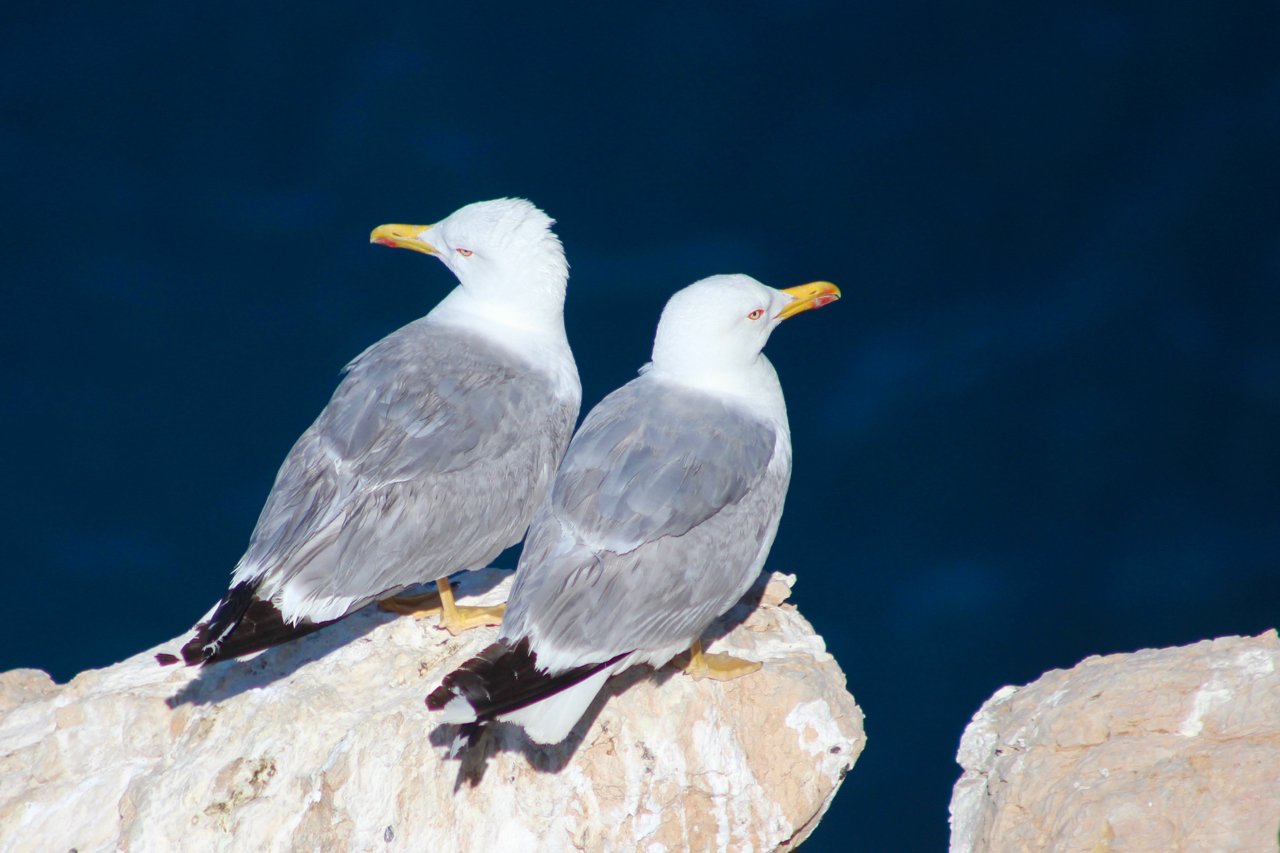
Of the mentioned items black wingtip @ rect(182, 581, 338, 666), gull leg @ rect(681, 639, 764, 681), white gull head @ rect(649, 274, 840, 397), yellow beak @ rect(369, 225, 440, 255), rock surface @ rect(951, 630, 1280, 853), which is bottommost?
rock surface @ rect(951, 630, 1280, 853)

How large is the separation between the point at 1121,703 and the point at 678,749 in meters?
1.76

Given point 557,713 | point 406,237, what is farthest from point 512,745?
point 406,237

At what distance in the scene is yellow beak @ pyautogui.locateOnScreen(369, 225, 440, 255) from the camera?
19.2 feet

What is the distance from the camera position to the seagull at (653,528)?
4.04m

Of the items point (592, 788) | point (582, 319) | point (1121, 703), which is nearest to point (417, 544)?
point (592, 788)

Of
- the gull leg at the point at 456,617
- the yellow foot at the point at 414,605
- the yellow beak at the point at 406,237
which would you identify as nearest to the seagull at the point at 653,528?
the gull leg at the point at 456,617

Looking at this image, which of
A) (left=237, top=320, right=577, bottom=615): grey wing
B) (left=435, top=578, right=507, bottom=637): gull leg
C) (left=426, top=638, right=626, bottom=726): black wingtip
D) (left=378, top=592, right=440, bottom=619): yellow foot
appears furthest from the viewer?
(left=378, top=592, right=440, bottom=619): yellow foot

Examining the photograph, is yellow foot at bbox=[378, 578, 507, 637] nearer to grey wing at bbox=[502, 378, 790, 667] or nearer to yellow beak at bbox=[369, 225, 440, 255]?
grey wing at bbox=[502, 378, 790, 667]

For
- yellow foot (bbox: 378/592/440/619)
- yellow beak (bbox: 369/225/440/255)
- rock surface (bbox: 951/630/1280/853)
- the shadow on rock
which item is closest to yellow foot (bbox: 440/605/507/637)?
yellow foot (bbox: 378/592/440/619)

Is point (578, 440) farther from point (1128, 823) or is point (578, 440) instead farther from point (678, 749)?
point (1128, 823)

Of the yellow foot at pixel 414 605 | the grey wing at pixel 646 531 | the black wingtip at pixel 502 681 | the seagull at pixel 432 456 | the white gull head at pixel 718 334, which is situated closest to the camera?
the black wingtip at pixel 502 681

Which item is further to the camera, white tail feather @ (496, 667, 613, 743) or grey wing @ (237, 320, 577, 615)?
grey wing @ (237, 320, 577, 615)

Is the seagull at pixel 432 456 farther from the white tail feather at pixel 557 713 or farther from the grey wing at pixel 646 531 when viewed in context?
the white tail feather at pixel 557 713

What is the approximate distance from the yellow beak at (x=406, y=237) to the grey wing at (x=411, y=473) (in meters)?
0.73
